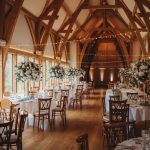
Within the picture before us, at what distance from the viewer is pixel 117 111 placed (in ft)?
21.8

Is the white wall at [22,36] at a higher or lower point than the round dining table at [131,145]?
higher

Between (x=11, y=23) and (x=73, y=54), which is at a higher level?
(x=73, y=54)

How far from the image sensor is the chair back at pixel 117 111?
21.4ft

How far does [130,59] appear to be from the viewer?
81.3 feet

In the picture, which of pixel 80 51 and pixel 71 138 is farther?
pixel 80 51

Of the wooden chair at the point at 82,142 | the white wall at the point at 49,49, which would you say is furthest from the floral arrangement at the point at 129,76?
the wooden chair at the point at 82,142

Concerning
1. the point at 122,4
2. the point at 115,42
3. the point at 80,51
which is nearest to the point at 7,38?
the point at 122,4

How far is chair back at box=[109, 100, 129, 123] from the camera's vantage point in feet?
21.4

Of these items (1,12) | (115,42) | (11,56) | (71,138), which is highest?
(115,42)

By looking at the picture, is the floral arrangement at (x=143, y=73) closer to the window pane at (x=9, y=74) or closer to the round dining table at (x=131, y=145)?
the round dining table at (x=131, y=145)

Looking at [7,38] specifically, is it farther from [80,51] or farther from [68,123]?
[80,51]

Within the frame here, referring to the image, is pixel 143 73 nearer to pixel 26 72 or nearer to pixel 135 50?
pixel 26 72

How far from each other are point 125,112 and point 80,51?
62.5 ft

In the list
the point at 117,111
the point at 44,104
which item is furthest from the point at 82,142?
the point at 44,104
